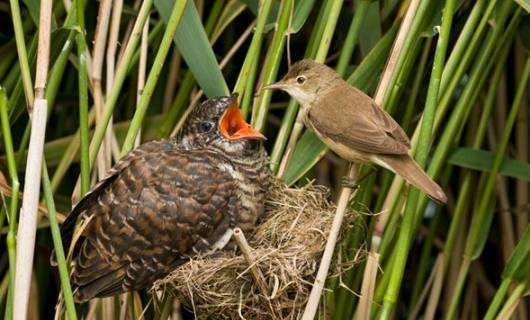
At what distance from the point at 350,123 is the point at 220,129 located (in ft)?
1.15

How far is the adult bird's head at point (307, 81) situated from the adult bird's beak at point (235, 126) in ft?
0.40

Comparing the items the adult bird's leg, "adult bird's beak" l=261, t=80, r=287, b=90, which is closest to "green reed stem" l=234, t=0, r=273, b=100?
"adult bird's beak" l=261, t=80, r=287, b=90

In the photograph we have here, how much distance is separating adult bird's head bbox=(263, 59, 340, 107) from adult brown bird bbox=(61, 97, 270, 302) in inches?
6.9

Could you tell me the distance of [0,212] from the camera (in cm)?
256

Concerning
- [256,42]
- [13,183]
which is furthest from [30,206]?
[256,42]

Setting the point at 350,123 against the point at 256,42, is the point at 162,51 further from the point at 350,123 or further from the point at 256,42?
the point at 350,123

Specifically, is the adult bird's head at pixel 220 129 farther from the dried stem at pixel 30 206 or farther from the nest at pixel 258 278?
the dried stem at pixel 30 206

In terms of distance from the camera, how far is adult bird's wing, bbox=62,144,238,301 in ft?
7.52

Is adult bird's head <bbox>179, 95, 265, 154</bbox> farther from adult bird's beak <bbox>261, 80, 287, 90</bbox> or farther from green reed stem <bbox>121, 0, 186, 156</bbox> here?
green reed stem <bbox>121, 0, 186, 156</bbox>

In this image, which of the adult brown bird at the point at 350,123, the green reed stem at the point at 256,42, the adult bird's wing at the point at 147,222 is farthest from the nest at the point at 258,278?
the green reed stem at the point at 256,42

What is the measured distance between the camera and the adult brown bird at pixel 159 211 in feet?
7.54

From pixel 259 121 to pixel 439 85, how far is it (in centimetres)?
55

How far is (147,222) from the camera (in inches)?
91.2

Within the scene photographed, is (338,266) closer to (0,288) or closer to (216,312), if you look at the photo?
(216,312)
